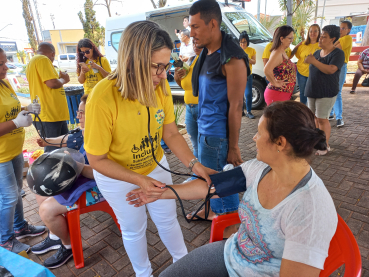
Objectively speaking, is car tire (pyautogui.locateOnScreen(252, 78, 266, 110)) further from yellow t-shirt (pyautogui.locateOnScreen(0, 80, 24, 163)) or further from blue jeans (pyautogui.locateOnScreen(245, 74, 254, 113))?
yellow t-shirt (pyautogui.locateOnScreen(0, 80, 24, 163))

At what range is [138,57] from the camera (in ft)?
4.33

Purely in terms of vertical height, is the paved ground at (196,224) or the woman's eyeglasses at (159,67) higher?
the woman's eyeglasses at (159,67)

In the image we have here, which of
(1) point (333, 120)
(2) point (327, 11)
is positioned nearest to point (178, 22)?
(1) point (333, 120)

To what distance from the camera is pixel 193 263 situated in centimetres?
136

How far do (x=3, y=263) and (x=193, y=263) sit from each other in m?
0.91

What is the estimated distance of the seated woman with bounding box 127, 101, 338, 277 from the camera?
38.1 inches

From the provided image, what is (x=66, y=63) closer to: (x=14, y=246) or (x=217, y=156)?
(x=14, y=246)

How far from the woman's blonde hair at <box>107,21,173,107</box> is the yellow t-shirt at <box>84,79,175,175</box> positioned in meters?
0.08

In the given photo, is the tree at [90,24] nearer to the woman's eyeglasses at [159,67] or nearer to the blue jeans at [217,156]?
the blue jeans at [217,156]

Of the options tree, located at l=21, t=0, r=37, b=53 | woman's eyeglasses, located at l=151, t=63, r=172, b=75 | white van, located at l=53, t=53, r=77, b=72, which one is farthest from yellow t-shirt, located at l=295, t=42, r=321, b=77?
tree, located at l=21, t=0, r=37, b=53

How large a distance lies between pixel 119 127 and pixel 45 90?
2.36 metres

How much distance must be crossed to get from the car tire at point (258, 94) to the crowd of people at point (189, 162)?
430cm

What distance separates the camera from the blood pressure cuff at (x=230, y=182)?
4.82 feet

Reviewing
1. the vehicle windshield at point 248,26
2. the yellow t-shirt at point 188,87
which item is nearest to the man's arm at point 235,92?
the yellow t-shirt at point 188,87
